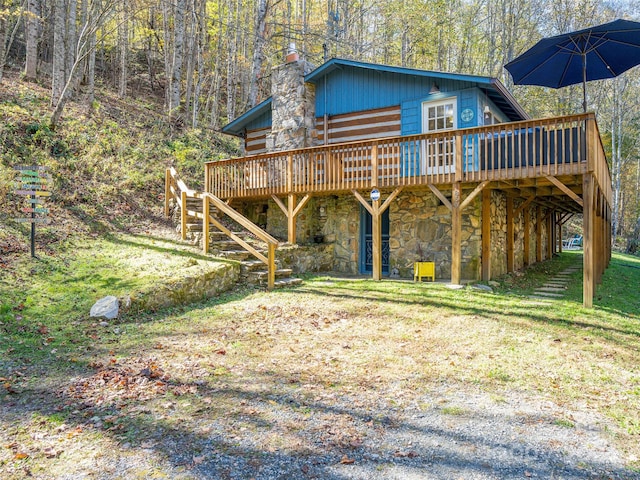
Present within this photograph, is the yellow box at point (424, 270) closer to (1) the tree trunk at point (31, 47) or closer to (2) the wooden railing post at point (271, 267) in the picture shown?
(2) the wooden railing post at point (271, 267)

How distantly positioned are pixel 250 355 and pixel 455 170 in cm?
668

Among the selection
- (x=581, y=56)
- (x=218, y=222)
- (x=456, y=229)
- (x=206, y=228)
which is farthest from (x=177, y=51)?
(x=581, y=56)

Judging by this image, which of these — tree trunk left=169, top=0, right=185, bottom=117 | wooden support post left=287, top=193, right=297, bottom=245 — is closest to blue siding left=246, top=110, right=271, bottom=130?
tree trunk left=169, top=0, right=185, bottom=117

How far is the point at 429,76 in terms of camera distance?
39.1 feet

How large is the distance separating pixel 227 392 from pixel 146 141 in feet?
49.3

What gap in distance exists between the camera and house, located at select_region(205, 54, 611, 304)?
928 cm

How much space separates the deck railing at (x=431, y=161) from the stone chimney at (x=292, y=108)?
1777 millimetres

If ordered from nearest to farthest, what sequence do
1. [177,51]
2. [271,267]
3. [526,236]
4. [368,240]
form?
[271,267]
[368,240]
[526,236]
[177,51]

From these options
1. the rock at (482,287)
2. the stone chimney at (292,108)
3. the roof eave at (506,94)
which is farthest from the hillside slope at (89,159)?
the roof eave at (506,94)

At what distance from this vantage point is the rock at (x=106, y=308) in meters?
6.75

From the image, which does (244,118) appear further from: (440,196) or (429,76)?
(440,196)

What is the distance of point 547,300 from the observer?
9000mm

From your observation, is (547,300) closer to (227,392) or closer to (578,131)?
(578,131)

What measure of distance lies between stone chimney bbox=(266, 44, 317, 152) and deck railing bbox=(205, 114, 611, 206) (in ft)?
5.83
